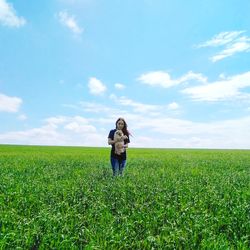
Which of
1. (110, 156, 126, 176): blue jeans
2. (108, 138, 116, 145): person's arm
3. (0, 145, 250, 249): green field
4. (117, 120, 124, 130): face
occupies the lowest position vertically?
(0, 145, 250, 249): green field

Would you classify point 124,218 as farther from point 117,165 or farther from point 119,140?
point 117,165

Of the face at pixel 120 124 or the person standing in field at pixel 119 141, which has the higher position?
the face at pixel 120 124

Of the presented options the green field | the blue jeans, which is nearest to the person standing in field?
the blue jeans

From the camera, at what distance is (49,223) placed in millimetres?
6898

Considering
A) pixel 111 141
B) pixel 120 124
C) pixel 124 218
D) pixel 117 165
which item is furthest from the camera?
pixel 117 165

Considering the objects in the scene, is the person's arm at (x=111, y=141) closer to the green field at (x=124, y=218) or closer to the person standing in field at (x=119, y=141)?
the person standing in field at (x=119, y=141)

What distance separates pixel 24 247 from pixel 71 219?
5.22 ft

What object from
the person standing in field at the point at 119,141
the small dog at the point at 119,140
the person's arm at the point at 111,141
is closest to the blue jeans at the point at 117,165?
the person standing in field at the point at 119,141

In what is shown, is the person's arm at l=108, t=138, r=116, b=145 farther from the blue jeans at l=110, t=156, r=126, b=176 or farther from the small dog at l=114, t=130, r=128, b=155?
the blue jeans at l=110, t=156, r=126, b=176

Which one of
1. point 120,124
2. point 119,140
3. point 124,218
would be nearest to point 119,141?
point 119,140

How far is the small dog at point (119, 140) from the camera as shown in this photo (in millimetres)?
13148

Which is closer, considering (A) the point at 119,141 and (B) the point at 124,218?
(B) the point at 124,218

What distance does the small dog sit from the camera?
1315cm

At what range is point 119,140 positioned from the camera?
13211 mm
